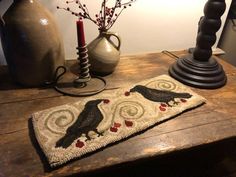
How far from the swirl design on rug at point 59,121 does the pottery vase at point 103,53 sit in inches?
9.6

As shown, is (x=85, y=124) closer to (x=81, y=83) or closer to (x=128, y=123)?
(x=128, y=123)

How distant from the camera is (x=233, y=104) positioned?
0.71 metres

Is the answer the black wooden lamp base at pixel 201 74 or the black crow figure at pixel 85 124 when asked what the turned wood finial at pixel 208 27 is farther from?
the black crow figure at pixel 85 124

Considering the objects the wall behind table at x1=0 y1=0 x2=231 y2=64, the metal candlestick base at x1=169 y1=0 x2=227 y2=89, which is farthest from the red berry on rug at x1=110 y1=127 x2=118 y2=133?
the wall behind table at x1=0 y1=0 x2=231 y2=64

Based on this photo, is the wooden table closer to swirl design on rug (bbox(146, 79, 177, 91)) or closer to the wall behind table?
swirl design on rug (bbox(146, 79, 177, 91))

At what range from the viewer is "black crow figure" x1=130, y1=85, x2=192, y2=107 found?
0.69 metres

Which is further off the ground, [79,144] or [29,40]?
[29,40]

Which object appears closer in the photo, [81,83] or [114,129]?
[114,129]

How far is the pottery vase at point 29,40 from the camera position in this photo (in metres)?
0.65

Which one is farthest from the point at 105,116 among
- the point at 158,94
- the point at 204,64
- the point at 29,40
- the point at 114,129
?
the point at 204,64

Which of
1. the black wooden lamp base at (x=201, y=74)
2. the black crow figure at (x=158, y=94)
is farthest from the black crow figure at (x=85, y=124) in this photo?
the black wooden lamp base at (x=201, y=74)

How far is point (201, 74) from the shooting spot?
79 cm

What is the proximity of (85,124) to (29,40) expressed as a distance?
304mm

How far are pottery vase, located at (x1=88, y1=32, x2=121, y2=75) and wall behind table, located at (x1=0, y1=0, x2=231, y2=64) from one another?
18cm
